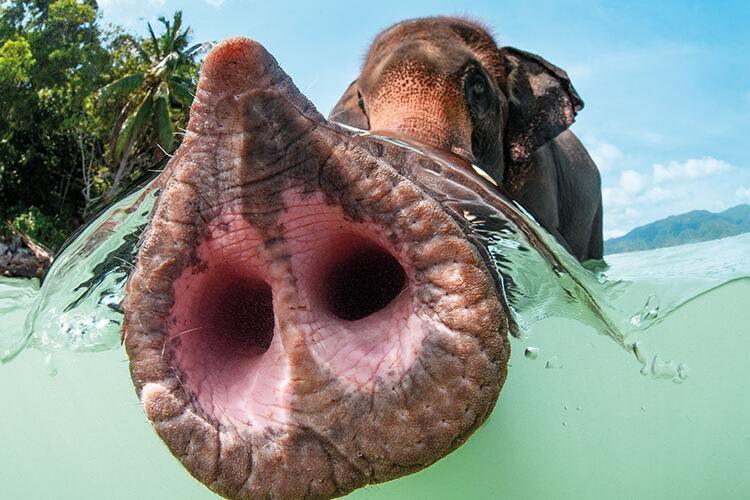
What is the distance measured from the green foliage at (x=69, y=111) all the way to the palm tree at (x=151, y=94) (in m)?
0.05

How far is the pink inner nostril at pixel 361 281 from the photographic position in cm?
157

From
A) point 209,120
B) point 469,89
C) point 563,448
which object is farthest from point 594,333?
point 209,120

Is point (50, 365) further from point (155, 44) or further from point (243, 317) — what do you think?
point (155, 44)

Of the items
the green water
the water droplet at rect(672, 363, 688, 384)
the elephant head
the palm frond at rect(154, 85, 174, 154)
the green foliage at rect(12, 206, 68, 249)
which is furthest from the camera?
the palm frond at rect(154, 85, 174, 154)

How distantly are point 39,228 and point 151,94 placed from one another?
7.96 metres

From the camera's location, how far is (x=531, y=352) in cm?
291

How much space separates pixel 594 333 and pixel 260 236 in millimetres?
2018

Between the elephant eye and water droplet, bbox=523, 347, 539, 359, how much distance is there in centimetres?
158

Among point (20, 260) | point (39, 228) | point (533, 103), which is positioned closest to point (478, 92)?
point (533, 103)

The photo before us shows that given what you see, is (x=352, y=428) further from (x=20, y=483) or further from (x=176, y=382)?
(x=20, y=483)

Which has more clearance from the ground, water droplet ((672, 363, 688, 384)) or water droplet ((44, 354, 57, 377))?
water droplet ((44, 354, 57, 377))

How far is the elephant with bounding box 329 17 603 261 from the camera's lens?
3.43 meters

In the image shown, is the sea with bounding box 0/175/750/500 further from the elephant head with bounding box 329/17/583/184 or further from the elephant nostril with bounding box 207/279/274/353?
the elephant head with bounding box 329/17/583/184

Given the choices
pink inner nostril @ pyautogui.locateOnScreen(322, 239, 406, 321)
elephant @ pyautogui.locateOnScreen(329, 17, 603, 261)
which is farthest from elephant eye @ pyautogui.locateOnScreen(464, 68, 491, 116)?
pink inner nostril @ pyautogui.locateOnScreen(322, 239, 406, 321)
